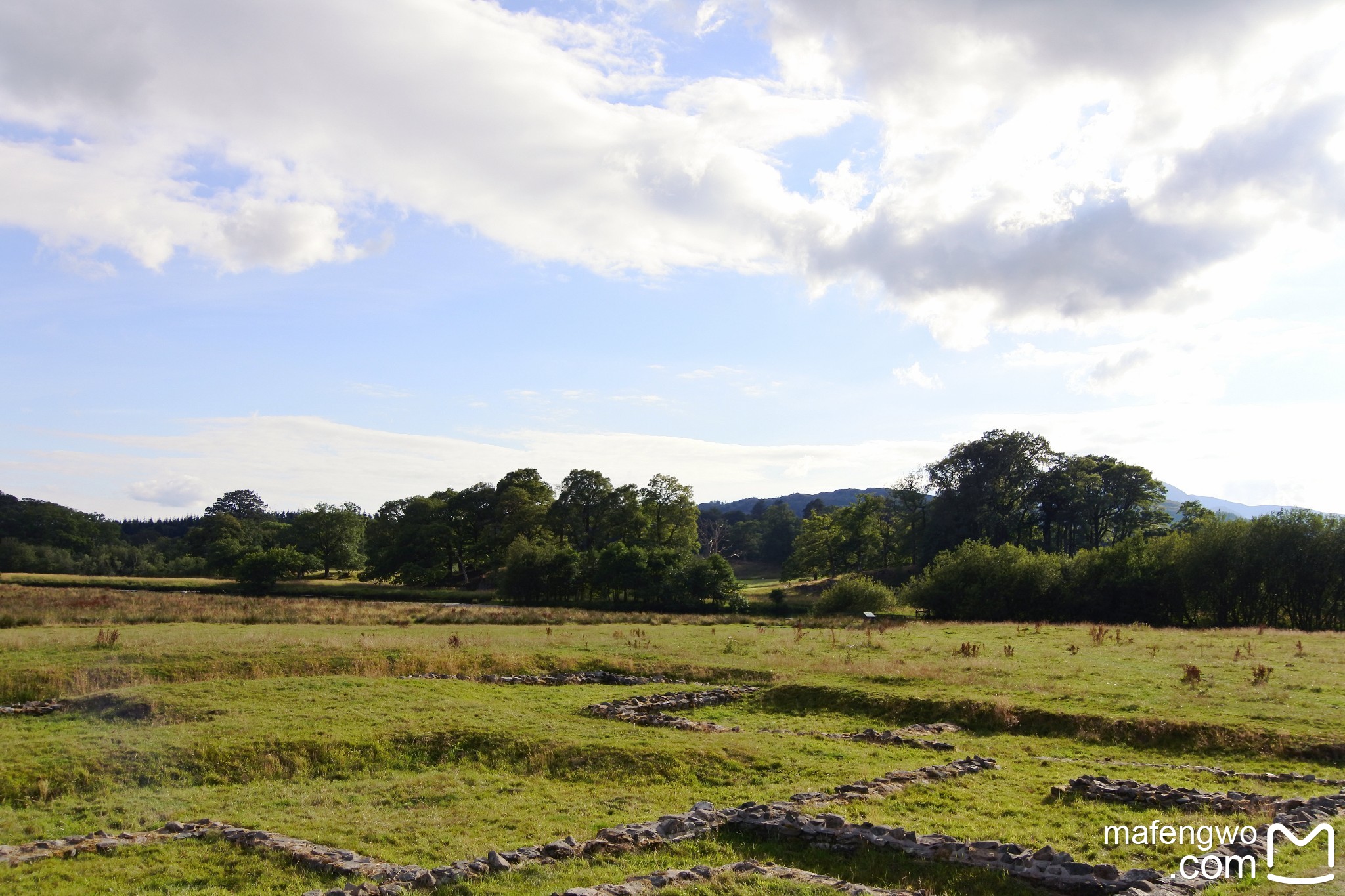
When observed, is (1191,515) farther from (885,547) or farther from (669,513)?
(669,513)

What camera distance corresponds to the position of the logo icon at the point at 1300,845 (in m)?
9.76

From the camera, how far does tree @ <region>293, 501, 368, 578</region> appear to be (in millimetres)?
95750

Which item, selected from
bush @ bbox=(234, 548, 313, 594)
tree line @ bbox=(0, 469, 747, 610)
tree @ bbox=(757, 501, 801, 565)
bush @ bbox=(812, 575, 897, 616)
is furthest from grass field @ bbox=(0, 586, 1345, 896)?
tree @ bbox=(757, 501, 801, 565)

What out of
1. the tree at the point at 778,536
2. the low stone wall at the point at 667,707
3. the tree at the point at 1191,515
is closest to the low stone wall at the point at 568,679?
the low stone wall at the point at 667,707

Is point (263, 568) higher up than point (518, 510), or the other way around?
point (518, 510)

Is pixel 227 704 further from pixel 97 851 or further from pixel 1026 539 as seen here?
pixel 1026 539

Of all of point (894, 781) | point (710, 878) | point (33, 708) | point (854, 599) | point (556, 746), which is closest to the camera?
point (710, 878)

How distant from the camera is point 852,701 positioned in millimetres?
24141

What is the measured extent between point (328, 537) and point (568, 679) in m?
77.7

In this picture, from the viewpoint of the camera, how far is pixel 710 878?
10.4m

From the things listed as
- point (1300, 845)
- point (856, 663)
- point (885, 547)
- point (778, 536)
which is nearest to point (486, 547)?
point (885, 547)

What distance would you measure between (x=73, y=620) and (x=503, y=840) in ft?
118

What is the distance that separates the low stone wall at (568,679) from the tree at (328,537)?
75.2m

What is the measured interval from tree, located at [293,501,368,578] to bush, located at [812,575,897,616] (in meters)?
64.0
